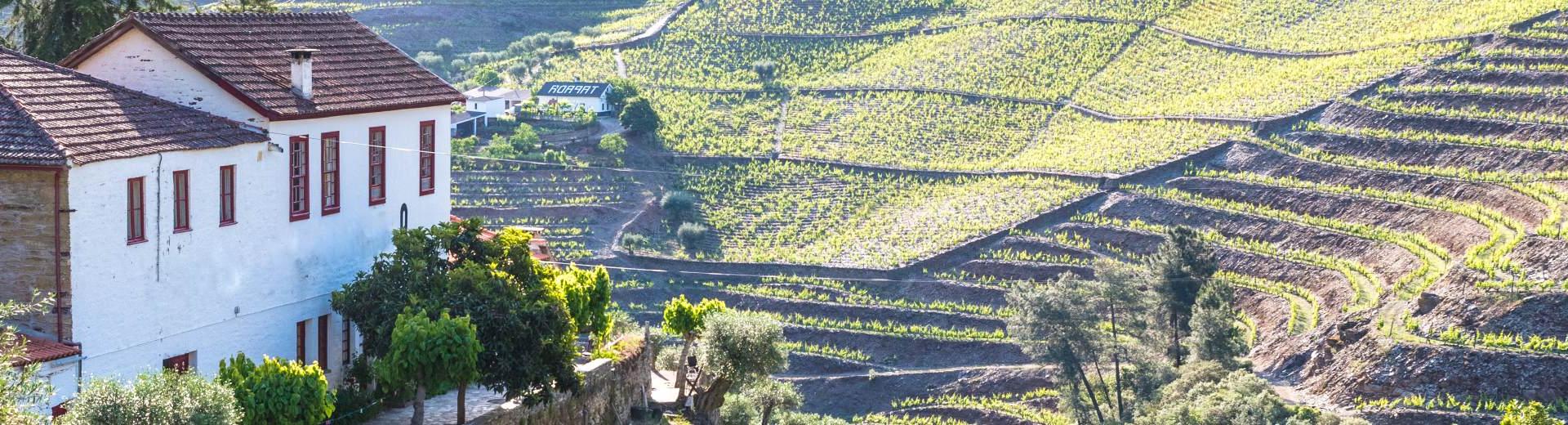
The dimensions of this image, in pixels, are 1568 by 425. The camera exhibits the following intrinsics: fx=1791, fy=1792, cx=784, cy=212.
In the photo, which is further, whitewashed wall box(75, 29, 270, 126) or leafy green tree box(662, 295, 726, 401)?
leafy green tree box(662, 295, 726, 401)

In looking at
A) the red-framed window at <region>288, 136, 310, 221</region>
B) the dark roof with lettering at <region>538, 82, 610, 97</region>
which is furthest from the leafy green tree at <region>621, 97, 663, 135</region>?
the red-framed window at <region>288, 136, 310, 221</region>

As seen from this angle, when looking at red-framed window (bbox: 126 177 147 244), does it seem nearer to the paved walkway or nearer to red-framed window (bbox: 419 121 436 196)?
the paved walkway

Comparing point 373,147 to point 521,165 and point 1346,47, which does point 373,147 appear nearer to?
point 521,165

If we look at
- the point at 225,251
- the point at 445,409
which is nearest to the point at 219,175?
the point at 225,251

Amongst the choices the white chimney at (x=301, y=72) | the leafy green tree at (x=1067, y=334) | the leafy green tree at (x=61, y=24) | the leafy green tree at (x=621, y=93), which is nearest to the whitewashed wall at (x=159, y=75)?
the white chimney at (x=301, y=72)

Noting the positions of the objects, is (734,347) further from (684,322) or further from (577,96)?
(577,96)

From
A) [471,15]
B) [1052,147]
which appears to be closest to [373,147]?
[1052,147]

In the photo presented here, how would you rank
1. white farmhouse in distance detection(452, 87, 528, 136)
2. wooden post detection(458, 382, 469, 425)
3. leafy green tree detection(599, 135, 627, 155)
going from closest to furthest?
wooden post detection(458, 382, 469, 425) → leafy green tree detection(599, 135, 627, 155) → white farmhouse in distance detection(452, 87, 528, 136)
